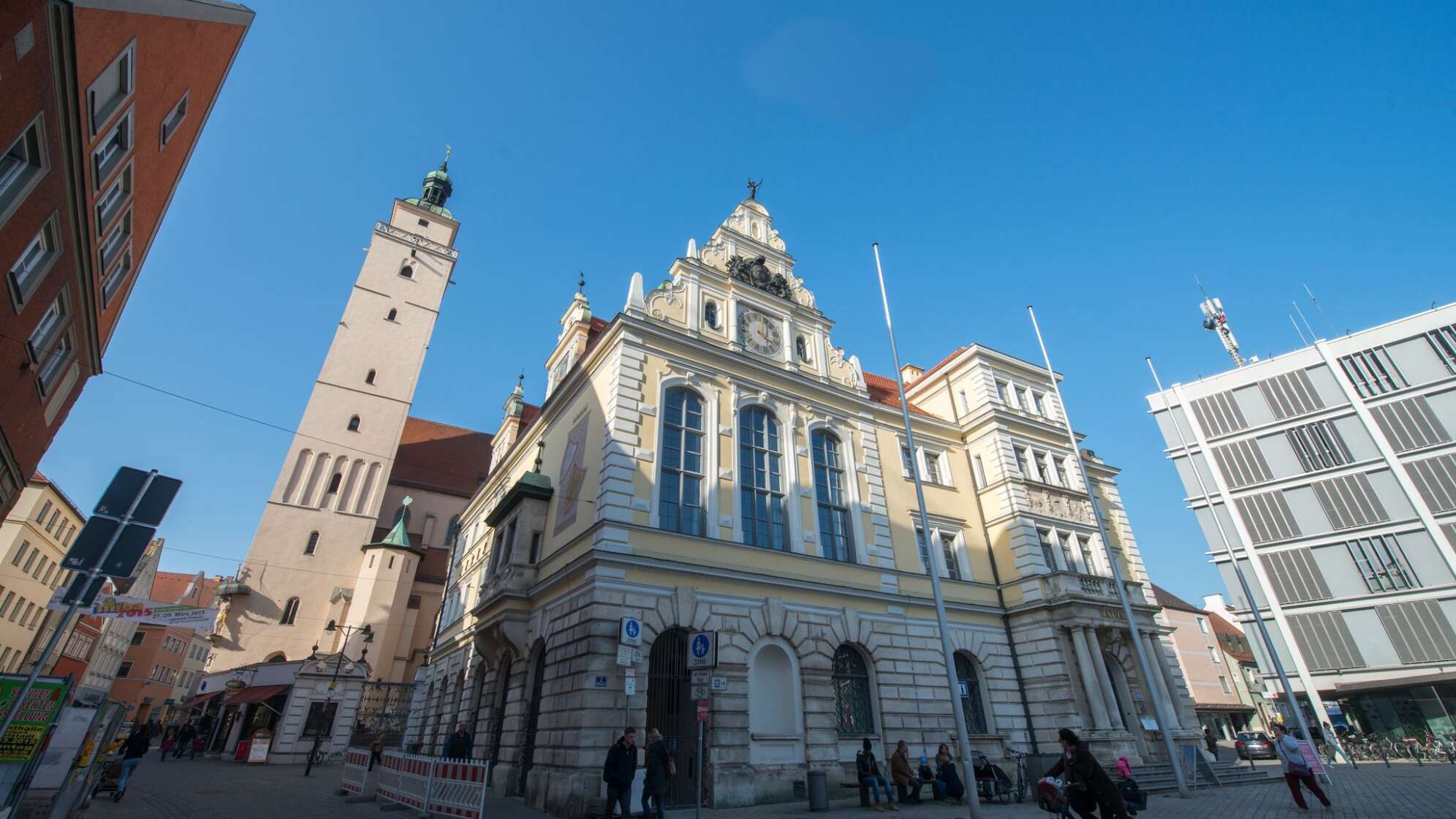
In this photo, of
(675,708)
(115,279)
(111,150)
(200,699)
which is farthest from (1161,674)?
(200,699)

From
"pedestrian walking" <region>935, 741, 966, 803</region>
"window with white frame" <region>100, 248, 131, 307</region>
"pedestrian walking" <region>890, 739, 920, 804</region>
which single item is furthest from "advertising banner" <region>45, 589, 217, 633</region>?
"pedestrian walking" <region>935, 741, 966, 803</region>

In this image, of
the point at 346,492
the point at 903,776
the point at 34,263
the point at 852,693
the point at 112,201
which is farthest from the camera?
the point at 346,492

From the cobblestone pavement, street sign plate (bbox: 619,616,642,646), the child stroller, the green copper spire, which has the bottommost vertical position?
the cobblestone pavement

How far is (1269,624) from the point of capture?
122ft

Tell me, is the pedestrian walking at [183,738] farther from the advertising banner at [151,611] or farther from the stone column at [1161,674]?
the stone column at [1161,674]

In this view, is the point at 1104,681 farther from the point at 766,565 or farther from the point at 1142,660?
the point at 766,565

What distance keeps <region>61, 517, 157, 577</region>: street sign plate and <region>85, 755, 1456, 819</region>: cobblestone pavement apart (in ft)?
22.0

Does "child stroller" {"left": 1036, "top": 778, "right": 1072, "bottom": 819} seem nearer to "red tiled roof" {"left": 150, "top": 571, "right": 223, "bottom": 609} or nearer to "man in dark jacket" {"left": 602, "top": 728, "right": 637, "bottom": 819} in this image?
"man in dark jacket" {"left": 602, "top": 728, "right": 637, "bottom": 819}

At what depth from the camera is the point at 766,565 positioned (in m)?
17.4

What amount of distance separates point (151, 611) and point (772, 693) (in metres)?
12.8

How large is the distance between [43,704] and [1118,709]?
26084 millimetres

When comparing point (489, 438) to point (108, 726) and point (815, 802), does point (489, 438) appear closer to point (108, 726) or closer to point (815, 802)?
point (108, 726)

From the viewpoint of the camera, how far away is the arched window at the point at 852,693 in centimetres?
1733

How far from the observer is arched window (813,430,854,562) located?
1975cm
